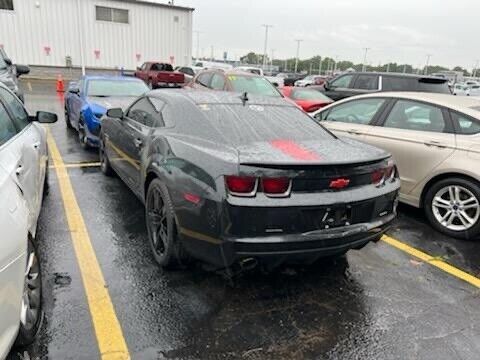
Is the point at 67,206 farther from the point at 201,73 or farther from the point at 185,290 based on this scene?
the point at 201,73

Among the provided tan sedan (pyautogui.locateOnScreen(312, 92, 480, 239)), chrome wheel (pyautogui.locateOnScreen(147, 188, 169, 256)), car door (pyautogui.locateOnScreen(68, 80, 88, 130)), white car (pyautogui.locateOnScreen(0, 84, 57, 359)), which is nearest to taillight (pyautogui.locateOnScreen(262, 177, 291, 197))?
chrome wheel (pyautogui.locateOnScreen(147, 188, 169, 256))

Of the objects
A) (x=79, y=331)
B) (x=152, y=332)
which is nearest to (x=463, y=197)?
(x=152, y=332)

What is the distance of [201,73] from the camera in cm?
1325

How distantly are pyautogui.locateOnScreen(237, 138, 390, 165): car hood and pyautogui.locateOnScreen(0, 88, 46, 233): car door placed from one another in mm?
1588

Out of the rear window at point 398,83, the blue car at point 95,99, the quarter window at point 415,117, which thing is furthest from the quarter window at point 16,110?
the rear window at point 398,83

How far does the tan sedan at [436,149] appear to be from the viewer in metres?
4.62

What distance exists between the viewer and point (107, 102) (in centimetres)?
795

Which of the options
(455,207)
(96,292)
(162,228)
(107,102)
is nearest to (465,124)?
(455,207)

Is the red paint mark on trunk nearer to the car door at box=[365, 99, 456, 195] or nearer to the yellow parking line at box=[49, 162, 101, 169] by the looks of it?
the car door at box=[365, 99, 456, 195]

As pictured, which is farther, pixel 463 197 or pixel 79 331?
pixel 463 197

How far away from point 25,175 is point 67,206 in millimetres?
1971

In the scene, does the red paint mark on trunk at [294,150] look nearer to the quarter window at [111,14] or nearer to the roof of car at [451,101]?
the roof of car at [451,101]

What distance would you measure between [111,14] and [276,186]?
1010 inches

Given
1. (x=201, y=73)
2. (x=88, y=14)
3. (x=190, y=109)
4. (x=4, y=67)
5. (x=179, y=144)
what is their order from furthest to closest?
1. (x=88, y=14)
2. (x=201, y=73)
3. (x=4, y=67)
4. (x=190, y=109)
5. (x=179, y=144)
